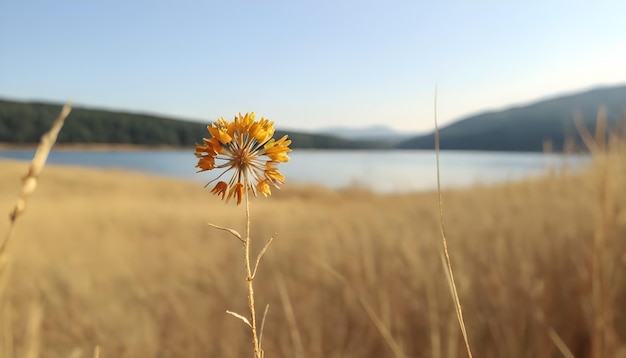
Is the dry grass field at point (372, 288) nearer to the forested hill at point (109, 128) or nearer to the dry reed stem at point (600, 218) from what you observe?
the dry reed stem at point (600, 218)

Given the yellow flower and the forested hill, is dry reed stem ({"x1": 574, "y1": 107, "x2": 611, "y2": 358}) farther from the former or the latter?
the forested hill

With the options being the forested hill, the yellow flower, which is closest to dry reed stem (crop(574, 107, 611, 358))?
the yellow flower

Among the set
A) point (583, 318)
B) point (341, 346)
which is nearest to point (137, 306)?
point (341, 346)

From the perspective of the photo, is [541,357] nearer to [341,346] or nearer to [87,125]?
[341,346]

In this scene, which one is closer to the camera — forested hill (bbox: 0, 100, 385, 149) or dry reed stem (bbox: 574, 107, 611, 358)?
dry reed stem (bbox: 574, 107, 611, 358)

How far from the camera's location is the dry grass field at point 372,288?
4.78 feet

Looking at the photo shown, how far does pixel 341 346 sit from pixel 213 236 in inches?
64.2

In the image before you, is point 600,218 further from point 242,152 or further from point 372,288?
point 372,288

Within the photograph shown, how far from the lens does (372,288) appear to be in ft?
5.50

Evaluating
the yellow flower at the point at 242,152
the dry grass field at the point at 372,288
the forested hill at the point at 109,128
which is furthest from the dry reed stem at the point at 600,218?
the forested hill at the point at 109,128

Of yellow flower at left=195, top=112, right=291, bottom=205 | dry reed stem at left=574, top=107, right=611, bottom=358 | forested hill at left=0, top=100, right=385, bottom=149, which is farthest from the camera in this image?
forested hill at left=0, top=100, right=385, bottom=149

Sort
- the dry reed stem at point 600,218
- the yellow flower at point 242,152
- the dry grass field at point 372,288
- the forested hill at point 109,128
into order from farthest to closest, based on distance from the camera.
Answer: the forested hill at point 109,128 → the dry grass field at point 372,288 → the dry reed stem at point 600,218 → the yellow flower at point 242,152

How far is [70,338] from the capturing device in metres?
1.84

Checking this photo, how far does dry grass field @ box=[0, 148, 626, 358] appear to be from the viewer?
1.46 m
